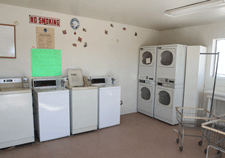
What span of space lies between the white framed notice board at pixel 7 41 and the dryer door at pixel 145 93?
3.28 meters

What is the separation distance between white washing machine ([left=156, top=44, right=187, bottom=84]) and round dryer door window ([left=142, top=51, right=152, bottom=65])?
0.32 metres

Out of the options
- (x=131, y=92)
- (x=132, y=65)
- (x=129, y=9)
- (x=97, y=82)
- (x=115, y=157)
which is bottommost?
(x=115, y=157)

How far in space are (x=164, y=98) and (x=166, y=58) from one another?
101 cm

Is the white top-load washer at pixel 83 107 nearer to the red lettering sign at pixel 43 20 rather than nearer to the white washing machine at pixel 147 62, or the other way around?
the red lettering sign at pixel 43 20

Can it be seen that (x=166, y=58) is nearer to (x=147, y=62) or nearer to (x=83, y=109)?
(x=147, y=62)

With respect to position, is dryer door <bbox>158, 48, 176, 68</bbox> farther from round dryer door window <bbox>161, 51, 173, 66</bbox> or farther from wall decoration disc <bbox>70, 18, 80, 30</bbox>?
wall decoration disc <bbox>70, 18, 80, 30</bbox>

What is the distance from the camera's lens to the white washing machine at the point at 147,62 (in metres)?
4.29

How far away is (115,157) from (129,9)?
2654 millimetres

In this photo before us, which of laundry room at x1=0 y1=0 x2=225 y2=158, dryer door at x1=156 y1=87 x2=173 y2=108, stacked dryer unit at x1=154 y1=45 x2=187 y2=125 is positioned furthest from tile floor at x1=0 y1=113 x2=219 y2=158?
dryer door at x1=156 y1=87 x2=173 y2=108

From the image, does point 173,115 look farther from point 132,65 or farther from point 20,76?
point 20,76

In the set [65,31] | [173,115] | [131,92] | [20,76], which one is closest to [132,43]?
[131,92]

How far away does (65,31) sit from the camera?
361 centimetres

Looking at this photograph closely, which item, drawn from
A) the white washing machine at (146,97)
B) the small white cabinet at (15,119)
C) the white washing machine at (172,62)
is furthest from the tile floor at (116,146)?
the white washing machine at (172,62)

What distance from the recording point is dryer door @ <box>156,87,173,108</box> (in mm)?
3949
